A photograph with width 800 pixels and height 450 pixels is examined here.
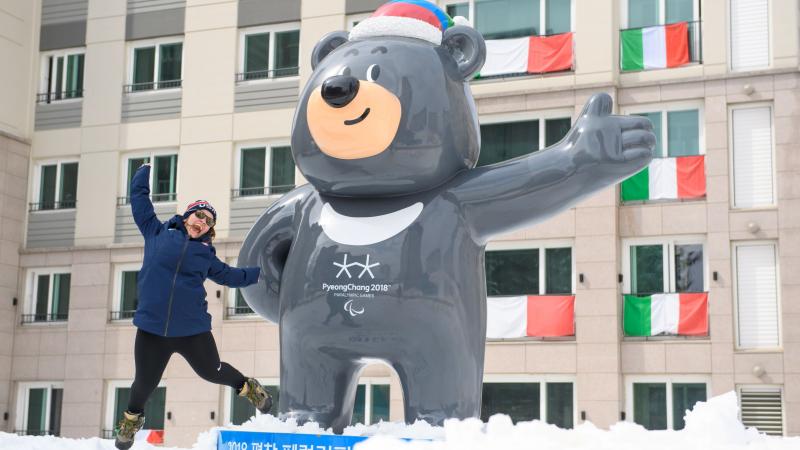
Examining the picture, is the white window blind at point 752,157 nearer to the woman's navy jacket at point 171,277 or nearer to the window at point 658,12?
the window at point 658,12

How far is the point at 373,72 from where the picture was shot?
5426mm

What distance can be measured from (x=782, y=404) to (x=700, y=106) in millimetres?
4489

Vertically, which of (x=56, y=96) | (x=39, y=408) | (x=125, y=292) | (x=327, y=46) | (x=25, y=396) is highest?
(x=56, y=96)

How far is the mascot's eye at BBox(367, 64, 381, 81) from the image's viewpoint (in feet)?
17.8

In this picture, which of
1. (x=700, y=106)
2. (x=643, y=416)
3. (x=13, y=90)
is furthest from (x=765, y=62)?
(x=13, y=90)

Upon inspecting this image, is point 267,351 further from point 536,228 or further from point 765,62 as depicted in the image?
point 765,62

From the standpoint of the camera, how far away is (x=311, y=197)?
5.84m

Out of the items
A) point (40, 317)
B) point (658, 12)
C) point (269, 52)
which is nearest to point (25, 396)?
point (40, 317)

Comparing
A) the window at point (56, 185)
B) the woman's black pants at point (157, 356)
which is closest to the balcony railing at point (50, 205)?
the window at point (56, 185)

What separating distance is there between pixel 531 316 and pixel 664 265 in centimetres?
212

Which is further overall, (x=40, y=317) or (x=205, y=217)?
(x=40, y=317)

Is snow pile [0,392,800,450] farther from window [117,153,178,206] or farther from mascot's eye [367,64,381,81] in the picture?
window [117,153,178,206]

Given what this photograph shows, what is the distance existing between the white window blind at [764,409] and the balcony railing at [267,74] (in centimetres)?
900

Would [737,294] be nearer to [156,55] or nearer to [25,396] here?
[156,55]
